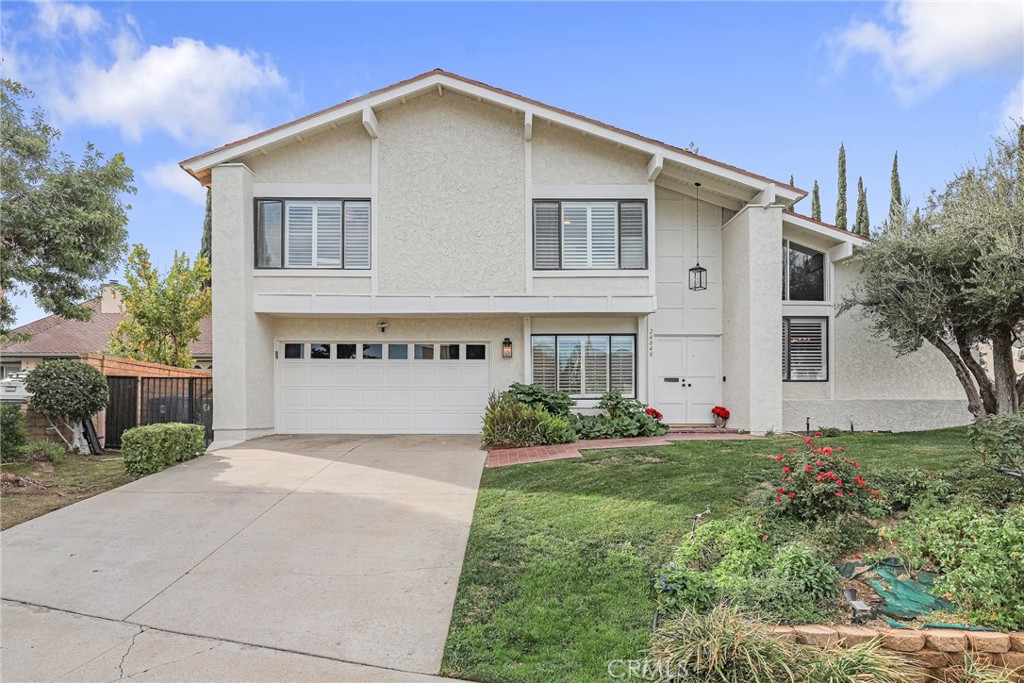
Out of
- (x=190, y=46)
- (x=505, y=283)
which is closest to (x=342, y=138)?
(x=190, y=46)

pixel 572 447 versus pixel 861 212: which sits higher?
pixel 861 212

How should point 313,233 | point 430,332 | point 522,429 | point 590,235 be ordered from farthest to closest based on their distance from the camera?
1. point 430,332
2. point 590,235
3. point 313,233
4. point 522,429

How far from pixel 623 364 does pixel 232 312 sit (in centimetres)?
873

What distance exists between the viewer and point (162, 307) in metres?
18.8

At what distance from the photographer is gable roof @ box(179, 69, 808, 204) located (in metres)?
12.3

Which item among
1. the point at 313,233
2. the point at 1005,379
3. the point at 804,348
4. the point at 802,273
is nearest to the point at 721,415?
the point at 804,348

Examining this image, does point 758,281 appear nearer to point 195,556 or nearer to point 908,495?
point 908,495

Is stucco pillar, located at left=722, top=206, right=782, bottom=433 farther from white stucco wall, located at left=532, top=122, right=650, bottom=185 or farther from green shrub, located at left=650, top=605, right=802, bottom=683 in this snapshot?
green shrub, located at left=650, top=605, right=802, bottom=683

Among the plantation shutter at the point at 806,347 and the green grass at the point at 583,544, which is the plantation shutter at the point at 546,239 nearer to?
the green grass at the point at 583,544

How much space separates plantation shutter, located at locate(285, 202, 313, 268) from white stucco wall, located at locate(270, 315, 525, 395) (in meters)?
1.52

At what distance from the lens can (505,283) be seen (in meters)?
12.8

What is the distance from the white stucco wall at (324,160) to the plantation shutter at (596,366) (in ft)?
20.9

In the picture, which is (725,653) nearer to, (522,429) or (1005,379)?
(522,429)

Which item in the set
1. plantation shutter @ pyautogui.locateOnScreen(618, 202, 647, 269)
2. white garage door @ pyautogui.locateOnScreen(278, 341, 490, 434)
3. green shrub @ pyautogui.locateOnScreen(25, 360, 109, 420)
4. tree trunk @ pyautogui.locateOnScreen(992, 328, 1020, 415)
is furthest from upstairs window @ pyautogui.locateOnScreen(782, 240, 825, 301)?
green shrub @ pyautogui.locateOnScreen(25, 360, 109, 420)
